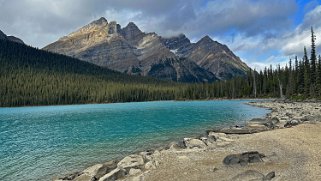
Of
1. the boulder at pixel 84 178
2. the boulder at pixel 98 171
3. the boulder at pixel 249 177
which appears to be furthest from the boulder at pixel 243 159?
the boulder at pixel 84 178

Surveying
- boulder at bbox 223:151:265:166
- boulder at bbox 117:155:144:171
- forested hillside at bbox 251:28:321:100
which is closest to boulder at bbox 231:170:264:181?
boulder at bbox 223:151:265:166

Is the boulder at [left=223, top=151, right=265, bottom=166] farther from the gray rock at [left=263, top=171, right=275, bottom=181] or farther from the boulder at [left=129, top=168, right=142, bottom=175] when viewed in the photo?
the boulder at [left=129, top=168, right=142, bottom=175]

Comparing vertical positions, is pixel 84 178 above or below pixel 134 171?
below

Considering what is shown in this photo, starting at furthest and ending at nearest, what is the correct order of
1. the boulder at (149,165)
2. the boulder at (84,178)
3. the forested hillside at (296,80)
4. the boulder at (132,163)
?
1. the forested hillside at (296,80)
2. the boulder at (132,163)
3. the boulder at (149,165)
4. the boulder at (84,178)

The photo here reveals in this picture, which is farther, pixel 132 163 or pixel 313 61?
pixel 313 61

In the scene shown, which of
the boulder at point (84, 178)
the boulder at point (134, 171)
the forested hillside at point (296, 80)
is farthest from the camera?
the forested hillside at point (296, 80)

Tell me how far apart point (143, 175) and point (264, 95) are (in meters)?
171

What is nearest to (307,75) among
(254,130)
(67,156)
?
(254,130)

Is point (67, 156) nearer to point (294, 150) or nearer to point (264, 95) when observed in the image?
point (294, 150)

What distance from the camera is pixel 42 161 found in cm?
3272

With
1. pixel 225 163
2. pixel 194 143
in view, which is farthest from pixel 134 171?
pixel 194 143

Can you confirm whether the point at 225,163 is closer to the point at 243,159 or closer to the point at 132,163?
the point at 243,159

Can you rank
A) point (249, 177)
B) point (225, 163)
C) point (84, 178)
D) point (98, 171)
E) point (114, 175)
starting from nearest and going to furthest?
1. point (249, 177)
2. point (114, 175)
3. point (225, 163)
4. point (84, 178)
5. point (98, 171)

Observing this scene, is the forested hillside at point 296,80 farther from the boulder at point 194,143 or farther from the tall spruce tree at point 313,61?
the boulder at point 194,143
